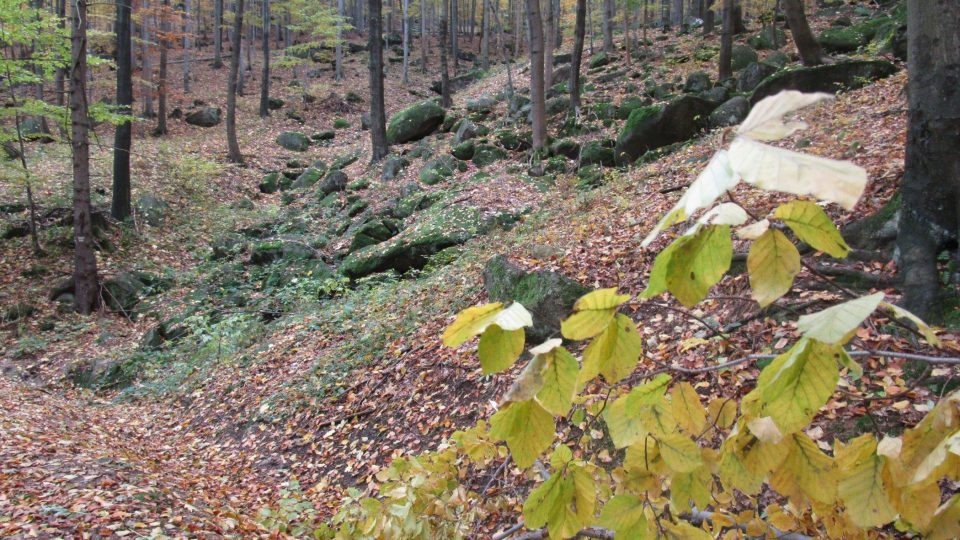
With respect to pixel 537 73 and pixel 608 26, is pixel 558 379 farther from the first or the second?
pixel 608 26

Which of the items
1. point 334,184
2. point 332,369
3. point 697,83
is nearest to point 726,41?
point 697,83

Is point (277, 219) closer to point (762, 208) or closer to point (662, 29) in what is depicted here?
point (762, 208)

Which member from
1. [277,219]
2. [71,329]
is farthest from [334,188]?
[71,329]

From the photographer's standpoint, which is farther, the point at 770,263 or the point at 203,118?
the point at 203,118

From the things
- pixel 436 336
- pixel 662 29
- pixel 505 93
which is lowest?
pixel 436 336

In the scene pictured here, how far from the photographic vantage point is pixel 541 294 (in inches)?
214

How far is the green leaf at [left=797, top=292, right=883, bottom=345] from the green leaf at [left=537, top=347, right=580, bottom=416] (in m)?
0.32

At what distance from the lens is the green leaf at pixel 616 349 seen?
882 mm

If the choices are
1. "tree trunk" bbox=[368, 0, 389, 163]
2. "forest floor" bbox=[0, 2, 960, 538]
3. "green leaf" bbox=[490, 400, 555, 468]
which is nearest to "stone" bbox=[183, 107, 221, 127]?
"tree trunk" bbox=[368, 0, 389, 163]

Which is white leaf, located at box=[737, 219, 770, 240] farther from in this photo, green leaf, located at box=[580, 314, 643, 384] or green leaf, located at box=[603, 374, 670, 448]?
green leaf, located at box=[603, 374, 670, 448]

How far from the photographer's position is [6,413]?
6371 millimetres

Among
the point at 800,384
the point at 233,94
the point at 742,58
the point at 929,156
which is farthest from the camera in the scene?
the point at 233,94

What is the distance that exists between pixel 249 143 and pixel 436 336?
63.1 feet

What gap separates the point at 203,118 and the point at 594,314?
27.1 meters
